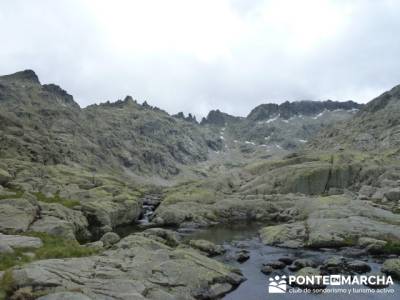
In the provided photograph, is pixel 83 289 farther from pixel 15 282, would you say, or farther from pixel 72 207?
pixel 72 207

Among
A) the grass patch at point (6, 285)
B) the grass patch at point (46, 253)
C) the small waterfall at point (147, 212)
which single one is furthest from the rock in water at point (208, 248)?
the small waterfall at point (147, 212)

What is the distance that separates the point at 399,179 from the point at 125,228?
77.2m

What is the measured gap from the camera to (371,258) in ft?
182

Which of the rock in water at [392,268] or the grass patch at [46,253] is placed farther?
the rock in water at [392,268]

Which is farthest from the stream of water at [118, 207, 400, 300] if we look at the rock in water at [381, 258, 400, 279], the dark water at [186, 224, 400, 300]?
the rock in water at [381, 258, 400, 279]

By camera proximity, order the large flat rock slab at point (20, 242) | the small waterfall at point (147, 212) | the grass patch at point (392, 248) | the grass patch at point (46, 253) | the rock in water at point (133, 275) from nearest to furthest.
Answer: the rock in water at point (133, 275)
the grass patch at point (46, 253)
the large flat rock slab at point (20, 242)
the grass patch at point (392, 248)
the small waterfall at point (147, 212)

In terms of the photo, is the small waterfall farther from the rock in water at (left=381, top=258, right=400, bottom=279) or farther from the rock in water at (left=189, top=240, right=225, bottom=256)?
the rock in water at (left=381, top=258, right=400, bottom=279)

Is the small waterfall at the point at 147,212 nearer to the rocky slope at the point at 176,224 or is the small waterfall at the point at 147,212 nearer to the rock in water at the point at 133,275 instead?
the rocky slope at the point at 176,224

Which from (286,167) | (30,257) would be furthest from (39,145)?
(30,257)

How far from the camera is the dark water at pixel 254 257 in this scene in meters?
40.2

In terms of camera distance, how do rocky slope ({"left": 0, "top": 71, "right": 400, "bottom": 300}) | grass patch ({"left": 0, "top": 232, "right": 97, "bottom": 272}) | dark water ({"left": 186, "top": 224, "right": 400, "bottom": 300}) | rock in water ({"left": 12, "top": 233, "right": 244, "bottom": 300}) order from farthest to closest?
dark water ({"left": 186, "top": 224, "right": 400, "bottom": 300}) → grass patch ({"left": 0, "top": 232, "right": 97, "bottom": 272}) → rocky slope ({"left": 0, "top": 71, "right": 400, "bottom": 300}) → rock in water ({"left": 12, "top": 233, "right": 244, "bottom": 300})

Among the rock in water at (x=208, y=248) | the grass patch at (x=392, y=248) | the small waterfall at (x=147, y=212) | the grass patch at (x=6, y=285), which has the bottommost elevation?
the grass patch at (x=6, y=285)

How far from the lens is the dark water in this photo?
40.2 m

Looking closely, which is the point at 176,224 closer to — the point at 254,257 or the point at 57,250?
the point at 254,257
